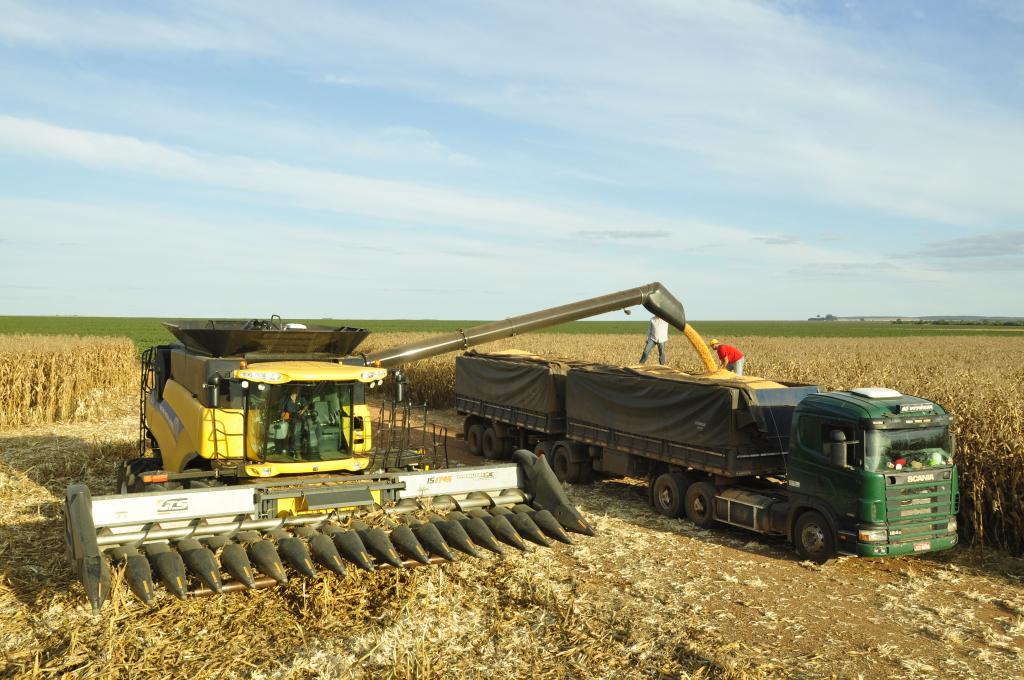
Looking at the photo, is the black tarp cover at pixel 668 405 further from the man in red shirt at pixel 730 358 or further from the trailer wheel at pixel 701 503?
the man in red shirt at pixel 730 358

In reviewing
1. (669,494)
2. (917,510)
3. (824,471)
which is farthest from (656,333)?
(917,510)

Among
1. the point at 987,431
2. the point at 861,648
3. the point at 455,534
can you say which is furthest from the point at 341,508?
the point at 987,431

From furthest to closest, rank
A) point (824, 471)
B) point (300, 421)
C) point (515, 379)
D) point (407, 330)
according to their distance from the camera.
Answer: point (407, 330) < point (515, 379) < point (824, 471) < point (300, 421)

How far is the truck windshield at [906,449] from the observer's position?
11.0 meters

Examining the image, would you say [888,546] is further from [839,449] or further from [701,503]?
[701,503]

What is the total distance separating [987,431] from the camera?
12633 millimetres

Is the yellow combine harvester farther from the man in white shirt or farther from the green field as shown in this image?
the green field

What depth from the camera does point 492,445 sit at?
20.3 metres

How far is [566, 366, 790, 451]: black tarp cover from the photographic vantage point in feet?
43.0

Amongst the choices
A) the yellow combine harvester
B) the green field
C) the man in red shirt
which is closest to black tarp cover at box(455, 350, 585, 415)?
the man in red shirt

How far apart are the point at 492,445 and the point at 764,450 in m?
8.51

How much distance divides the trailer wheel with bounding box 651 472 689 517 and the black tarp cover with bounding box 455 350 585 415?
3.80 m

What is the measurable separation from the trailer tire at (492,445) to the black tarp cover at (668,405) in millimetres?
3374

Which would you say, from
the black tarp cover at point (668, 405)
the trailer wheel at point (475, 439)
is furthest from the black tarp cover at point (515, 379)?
the trailer wheel at point (475, 439)
